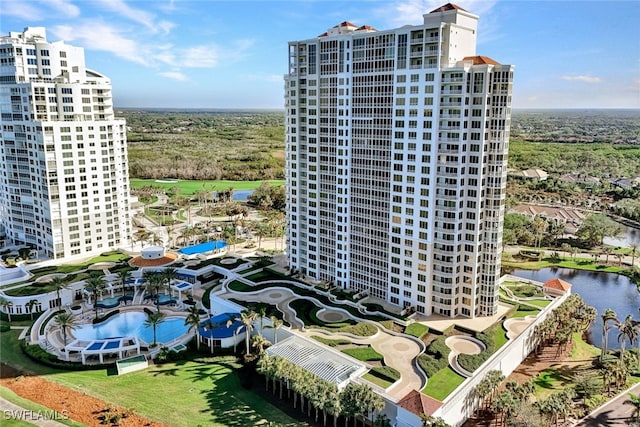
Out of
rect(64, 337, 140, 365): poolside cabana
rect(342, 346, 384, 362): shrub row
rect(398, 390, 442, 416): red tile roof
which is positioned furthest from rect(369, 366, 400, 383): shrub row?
rect(64, 337, 140, 365): poolside cabana

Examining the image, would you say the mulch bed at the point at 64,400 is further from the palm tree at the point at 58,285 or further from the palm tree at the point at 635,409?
the palm tree at the point at 635,409

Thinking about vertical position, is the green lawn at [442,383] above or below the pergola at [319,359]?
below

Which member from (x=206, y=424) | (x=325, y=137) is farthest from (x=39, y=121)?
(x=206, y=424)

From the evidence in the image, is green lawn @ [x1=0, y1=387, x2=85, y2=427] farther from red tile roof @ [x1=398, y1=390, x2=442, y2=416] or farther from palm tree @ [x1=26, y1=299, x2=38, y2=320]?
red tile roof @ [x1=398, y1=390, x2=442, y2=416]

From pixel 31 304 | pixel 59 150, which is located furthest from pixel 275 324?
pixel 59 150

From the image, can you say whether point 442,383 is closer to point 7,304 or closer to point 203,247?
point 203,247

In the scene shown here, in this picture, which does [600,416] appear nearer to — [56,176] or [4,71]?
[56,176]

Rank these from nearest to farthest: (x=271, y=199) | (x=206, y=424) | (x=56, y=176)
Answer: (x=206, y=424) < (x=56, y=176) < (x=271, y=199)

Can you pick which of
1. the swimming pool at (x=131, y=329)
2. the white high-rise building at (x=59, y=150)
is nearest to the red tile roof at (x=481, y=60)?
the swimming pool at (x=131, y=329)
